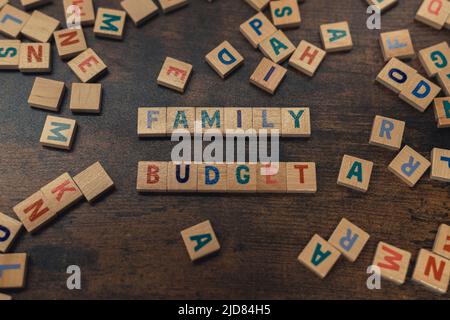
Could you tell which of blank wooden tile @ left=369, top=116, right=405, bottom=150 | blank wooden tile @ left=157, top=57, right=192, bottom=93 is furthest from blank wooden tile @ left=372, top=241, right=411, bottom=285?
blank wooden tile @ left=157, top=57, right=192, bottom=93

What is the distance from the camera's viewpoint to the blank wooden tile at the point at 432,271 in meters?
1.04

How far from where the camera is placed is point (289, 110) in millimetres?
1212

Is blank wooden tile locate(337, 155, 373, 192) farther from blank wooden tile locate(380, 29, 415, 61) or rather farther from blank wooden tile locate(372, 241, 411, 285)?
blank wooden tile locate(380, 29, 415, 61)

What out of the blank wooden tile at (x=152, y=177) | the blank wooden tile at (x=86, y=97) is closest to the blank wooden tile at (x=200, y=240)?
the blank wooden tile at (x=152, y=177)

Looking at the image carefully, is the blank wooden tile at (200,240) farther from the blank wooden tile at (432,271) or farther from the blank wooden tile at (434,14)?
the blank wooden tile at (434,14)

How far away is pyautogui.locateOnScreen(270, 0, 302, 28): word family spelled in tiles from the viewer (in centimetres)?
132

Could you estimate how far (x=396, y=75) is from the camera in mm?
1253

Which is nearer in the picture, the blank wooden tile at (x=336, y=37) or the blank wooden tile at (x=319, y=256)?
the blank wooden tile at (x=319, y=256)

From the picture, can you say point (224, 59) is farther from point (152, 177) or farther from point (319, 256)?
point (319, 256)

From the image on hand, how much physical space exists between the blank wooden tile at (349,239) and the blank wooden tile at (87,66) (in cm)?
84

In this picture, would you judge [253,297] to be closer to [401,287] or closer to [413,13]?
[401,287]

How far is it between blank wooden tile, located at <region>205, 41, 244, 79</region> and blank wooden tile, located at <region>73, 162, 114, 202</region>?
0.46m

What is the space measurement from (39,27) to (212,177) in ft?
2.44
